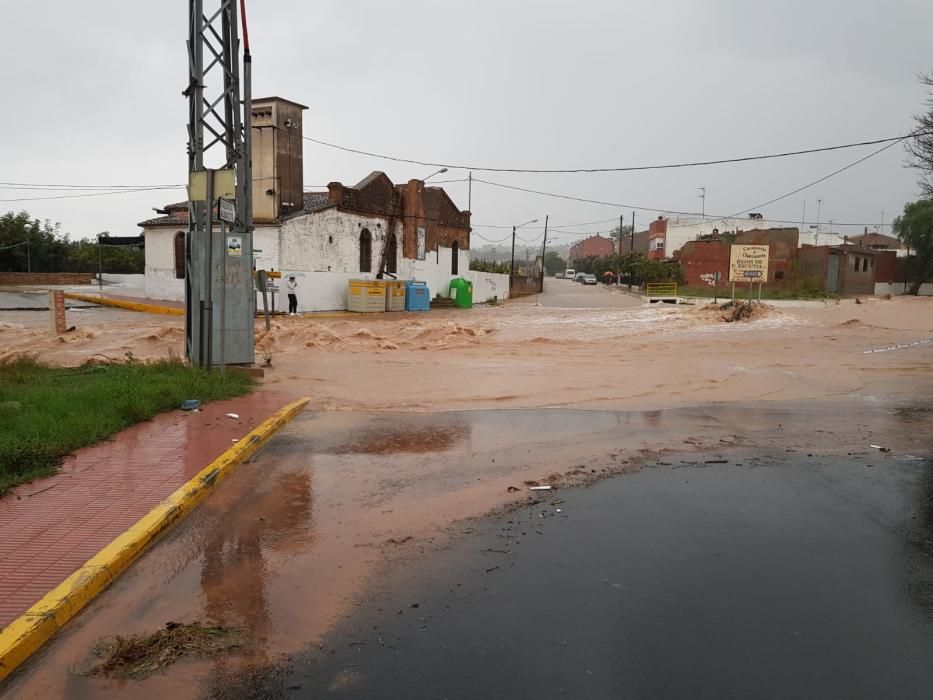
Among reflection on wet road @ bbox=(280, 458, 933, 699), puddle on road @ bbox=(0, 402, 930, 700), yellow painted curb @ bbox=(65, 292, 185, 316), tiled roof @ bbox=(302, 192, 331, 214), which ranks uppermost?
tiled roof @ bbox=(302, 192, 331, 214)

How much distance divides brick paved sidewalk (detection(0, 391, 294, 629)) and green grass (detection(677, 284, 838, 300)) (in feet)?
143

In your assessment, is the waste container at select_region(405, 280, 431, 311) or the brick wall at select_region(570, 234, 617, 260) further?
the brick wall at select_region(570, 234, 617, 260)

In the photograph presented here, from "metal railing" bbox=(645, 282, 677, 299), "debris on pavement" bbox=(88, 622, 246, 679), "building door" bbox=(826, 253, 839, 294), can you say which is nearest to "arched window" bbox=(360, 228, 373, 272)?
"metal railing" bbox=(645, 282, 677, 299)

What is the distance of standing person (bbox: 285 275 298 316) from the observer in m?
27.6

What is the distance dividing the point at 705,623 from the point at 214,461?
4.70m

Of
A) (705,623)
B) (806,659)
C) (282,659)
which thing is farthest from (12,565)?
(806,659)

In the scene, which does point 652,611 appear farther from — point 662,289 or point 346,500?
point 662,289

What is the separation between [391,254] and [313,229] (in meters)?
5.82

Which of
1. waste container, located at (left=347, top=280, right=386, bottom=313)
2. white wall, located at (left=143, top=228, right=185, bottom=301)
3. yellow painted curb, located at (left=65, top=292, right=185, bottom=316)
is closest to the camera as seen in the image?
yellow painted curb, located at (left=65, top=292, right=185, bottom=316)

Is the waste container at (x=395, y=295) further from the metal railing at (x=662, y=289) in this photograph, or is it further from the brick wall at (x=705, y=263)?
the brick wall at (x=705, y=263)

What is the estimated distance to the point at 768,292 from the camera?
4997 centimetres

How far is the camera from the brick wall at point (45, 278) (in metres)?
47.1

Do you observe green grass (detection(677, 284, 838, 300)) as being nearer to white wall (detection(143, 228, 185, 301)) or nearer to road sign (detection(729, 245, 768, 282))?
road sign (detection(729, 245, 768, 282))

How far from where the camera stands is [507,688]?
3217mm
